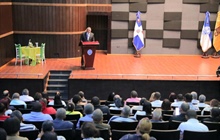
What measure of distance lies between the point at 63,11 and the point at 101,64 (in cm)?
267

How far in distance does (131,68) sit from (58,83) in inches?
104

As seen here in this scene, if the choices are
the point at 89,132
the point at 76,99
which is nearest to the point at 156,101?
the point at 76,99

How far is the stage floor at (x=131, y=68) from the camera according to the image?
10.2m

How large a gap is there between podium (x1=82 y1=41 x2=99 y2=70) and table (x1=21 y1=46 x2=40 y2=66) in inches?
75.5

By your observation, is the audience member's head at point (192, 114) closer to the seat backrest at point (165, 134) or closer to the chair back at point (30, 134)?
the seat backrest at point (165, 134)

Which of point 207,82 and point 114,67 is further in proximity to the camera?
point 114,67

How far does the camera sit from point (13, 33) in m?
12.9

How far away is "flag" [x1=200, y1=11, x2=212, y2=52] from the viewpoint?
1386 cm

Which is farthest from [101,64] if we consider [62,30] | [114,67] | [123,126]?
[123,126]

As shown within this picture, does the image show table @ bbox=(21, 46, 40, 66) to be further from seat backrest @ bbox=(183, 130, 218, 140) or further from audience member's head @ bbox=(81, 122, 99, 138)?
audience member's head @ bbox=(81, 122, 99, 138)

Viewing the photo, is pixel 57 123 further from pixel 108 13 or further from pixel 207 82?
pixel 108 13

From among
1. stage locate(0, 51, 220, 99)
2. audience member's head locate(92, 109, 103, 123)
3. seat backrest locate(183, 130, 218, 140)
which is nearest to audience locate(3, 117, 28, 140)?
audience member's head locate(92, 109, 103, 123)

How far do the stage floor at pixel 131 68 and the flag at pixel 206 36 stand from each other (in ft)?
1.74

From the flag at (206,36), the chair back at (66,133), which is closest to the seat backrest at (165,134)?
the chair back at (66,133)
